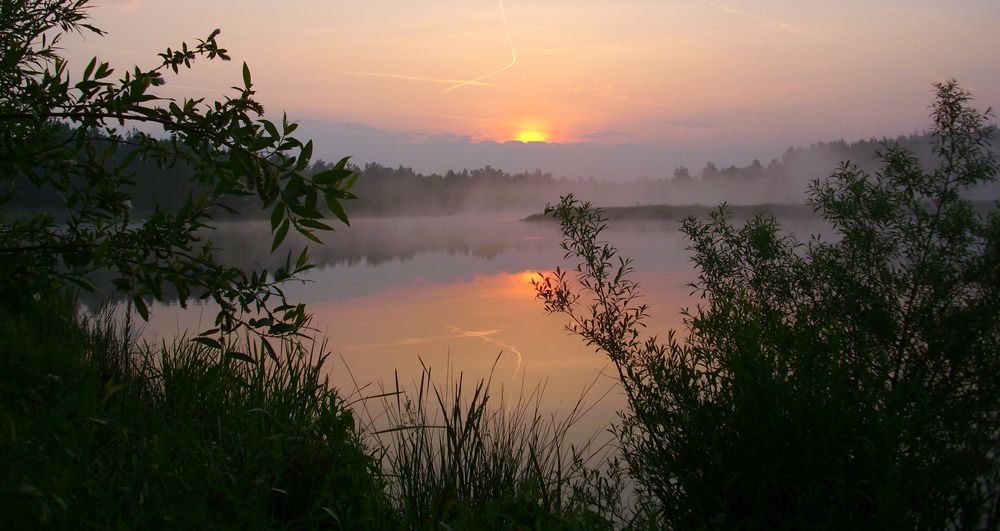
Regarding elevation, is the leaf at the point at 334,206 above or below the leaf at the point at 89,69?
below

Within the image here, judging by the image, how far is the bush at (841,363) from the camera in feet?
13.2

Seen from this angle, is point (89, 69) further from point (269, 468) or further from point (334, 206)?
point (269, 468)

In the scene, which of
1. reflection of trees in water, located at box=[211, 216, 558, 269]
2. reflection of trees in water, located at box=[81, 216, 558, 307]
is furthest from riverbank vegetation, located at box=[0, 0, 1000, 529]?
reflection of trees in water, located at box=[211, 216, 558, 269]

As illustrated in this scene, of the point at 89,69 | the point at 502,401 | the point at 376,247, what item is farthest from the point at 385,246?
the point at 89,69

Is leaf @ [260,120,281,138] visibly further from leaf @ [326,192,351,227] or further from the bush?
the bush

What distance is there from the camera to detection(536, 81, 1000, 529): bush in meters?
4.02

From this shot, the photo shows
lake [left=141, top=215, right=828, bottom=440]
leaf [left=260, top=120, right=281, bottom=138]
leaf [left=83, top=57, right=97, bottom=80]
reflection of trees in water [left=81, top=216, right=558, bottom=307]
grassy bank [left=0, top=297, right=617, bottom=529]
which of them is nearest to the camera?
leaf [left=260, top=120, right=281, bottom=138]

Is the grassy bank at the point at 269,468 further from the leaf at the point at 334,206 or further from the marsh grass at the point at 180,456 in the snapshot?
the leaf at the point at 334,206

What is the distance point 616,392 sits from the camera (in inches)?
315

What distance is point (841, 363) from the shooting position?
467 cm

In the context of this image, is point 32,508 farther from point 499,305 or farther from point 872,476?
point 499,305

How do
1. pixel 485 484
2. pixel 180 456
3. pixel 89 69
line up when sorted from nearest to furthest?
1. pixel 89 69
2. pixel 180 456
3. pixel 485 484

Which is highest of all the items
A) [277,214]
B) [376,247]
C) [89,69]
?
[89,69]

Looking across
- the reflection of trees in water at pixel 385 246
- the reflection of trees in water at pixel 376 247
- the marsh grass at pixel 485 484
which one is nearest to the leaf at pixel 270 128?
the marsh grass at pixel 485 484
